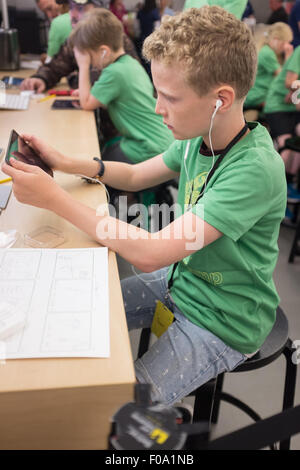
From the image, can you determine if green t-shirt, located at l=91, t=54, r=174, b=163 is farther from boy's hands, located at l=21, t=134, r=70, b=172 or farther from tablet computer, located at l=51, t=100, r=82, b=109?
boy's hands, located at l=21, t=134, r=70, b=172

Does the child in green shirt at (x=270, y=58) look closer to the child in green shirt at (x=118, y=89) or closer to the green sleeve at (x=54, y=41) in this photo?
the green sleeve at (x=54, y=41)

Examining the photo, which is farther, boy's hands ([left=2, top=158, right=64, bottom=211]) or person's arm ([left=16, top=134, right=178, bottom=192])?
person's arm ([left=16, top=134, right=178, bottom=192])

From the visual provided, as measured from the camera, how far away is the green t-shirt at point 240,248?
0.84 meters

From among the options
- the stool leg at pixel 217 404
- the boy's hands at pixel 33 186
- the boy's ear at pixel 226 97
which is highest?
the boy's ear at pixel 226 97

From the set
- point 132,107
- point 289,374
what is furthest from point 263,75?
point 289,374

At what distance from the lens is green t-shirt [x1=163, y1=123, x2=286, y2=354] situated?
841mm

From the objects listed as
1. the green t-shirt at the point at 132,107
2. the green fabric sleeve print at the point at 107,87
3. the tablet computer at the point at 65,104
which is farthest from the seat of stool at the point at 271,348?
the tablet computer at the point at 65,104

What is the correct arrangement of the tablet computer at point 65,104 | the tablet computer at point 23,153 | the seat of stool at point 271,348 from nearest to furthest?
the seat of stool at point 271,348 < the tablet computer at point 23,153 < the tablet computer at point 65,104

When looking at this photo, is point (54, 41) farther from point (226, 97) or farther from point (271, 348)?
point (271, 348)

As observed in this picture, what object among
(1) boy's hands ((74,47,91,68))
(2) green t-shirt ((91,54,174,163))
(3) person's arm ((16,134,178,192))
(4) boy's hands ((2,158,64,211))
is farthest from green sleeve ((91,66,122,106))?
(4) boy's hands ((2,158,64,211))

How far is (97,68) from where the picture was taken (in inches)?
81.1

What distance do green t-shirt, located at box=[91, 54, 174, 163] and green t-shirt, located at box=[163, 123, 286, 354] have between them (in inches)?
40.9

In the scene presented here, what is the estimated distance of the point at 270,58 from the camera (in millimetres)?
3285

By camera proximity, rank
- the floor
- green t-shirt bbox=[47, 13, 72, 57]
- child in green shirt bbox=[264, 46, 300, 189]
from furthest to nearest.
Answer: child in green shirt bbox=[264, 46, 300, 189] < green t-shirt bbox=[47, 13, 72, 57] < the floor
